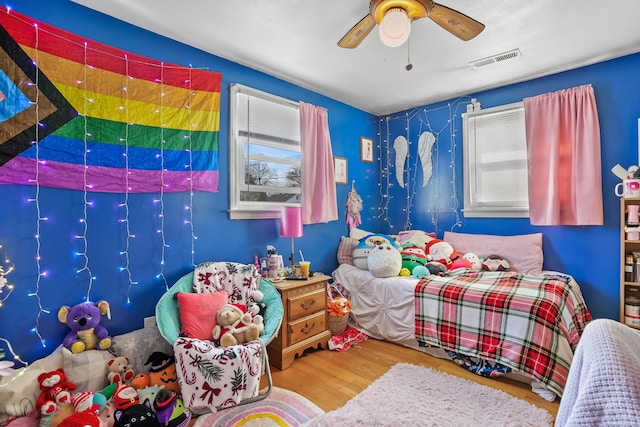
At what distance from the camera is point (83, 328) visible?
75.1 inches

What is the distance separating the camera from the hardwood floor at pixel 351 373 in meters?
2.12

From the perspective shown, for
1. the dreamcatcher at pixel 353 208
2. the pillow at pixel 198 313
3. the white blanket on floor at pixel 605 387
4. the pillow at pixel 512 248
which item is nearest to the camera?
the white blanket on floor at pixel 605 387

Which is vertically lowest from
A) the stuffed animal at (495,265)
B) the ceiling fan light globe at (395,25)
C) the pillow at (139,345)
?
the pillow at (139,345)

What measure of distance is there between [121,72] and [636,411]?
2779mm

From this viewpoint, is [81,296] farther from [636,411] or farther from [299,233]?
[636,411]

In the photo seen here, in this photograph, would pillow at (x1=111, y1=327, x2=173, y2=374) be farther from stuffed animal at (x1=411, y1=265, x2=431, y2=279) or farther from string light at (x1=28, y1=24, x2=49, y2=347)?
stuffed animal at (x1=411, y1=265, x2=431, y2=279)

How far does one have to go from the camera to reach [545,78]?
3.17 m

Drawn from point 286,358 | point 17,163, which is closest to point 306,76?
point 17,163

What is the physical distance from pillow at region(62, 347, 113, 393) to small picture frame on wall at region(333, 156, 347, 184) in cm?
272

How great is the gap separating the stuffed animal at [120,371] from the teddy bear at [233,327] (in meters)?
0.50

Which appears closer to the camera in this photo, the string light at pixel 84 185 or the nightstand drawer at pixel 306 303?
the string light at pixel 84 185

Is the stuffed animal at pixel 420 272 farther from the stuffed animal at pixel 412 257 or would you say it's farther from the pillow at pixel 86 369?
the pillow at pixel 86 369

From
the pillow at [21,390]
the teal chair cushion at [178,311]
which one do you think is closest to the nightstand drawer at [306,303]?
the teal chair cushion at [178,311]

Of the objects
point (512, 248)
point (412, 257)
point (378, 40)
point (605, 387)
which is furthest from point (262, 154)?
point (605, 387)
